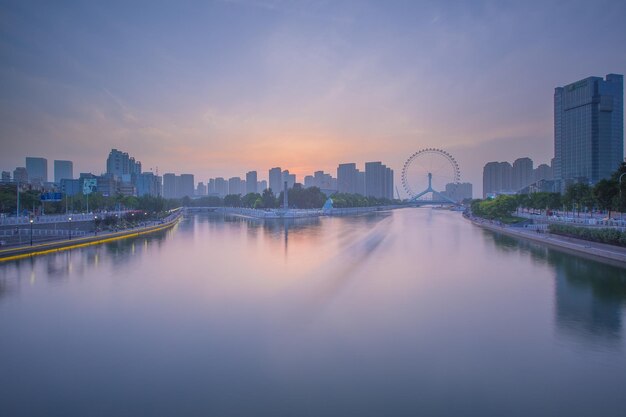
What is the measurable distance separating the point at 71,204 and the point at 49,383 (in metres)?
38.8

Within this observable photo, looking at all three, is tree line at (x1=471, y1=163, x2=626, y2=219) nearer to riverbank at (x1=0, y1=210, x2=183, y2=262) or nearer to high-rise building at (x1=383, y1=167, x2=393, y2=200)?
riverbank at (x1=0, y1=210, x2=183, y2=262)

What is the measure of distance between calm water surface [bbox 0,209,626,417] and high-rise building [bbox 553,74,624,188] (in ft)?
269

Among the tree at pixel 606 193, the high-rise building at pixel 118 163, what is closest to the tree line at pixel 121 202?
the high-rise building at pixel 118 163

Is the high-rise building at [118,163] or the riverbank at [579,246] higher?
the high-rise building at [118,163]

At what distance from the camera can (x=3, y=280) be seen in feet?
41.5

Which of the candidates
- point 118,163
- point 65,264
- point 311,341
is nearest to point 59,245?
point 65,264

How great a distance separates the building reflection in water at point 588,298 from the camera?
805cm

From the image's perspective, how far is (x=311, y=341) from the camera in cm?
760

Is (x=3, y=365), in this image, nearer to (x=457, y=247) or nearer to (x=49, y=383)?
(x=49, y=383)

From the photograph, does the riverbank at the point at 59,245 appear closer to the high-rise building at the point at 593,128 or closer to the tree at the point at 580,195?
the tree at the point at 580,195

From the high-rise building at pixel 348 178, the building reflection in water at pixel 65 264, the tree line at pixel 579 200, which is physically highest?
the high-rise building at pixel 348 178

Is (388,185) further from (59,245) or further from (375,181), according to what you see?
(59,245)

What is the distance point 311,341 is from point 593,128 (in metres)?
96.3

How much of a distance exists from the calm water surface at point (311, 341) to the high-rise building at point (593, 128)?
8204 cm
